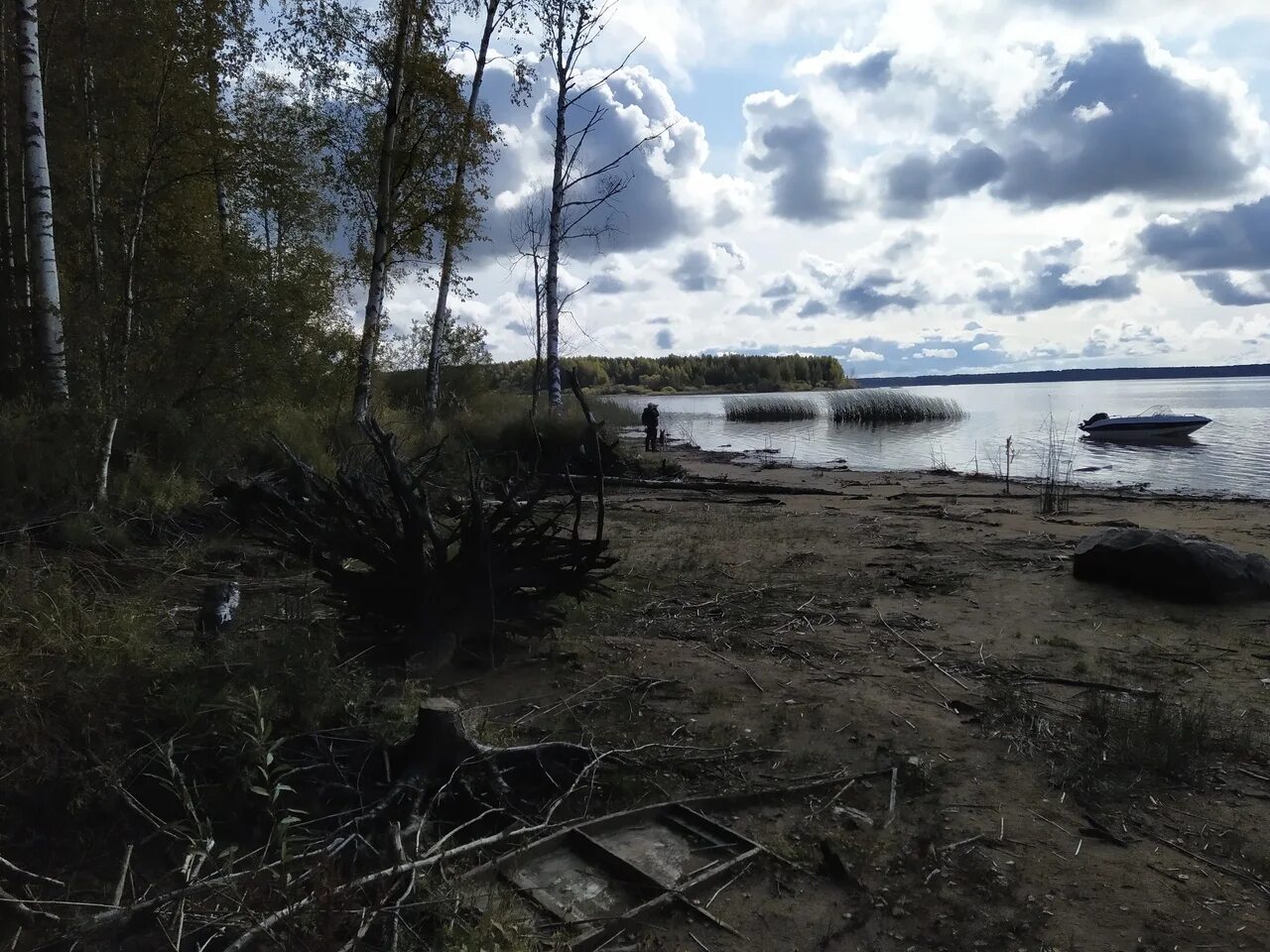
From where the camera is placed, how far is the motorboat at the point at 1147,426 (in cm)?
2677

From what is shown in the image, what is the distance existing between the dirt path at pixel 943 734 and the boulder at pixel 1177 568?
0.62 ft

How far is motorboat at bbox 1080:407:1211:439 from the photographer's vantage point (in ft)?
87.8

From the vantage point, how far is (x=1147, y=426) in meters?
27.3

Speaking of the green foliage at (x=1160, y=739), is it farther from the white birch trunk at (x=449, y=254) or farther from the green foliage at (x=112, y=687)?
the white birch trunk at (x=449, y=254)

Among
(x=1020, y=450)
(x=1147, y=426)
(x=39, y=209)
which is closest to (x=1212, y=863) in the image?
(x=39, y=209)

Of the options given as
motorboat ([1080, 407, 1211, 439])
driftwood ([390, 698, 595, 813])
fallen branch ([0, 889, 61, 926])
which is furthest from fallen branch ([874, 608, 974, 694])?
motorboat ([1080, 407, 1211, 439])

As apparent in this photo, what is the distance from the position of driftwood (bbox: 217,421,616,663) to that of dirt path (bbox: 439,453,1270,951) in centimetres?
33

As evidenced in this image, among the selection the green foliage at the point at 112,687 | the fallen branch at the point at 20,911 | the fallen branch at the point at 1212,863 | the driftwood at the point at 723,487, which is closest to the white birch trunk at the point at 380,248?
the driftwood at the point at 723,487

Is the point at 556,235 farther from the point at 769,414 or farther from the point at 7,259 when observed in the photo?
the point at 769,414

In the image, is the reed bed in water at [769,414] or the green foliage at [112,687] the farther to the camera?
the reed bed in water at [769,414]

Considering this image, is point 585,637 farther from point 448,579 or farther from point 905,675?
point 905,675

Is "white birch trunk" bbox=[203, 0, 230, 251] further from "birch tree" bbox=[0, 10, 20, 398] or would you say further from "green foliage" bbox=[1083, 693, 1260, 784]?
"green foliage" bbox=[1083, 693, 1260, 784]

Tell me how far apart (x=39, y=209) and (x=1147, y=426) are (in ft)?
97.6

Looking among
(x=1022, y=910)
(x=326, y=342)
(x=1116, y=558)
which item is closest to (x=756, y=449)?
(x=326, y=342)
